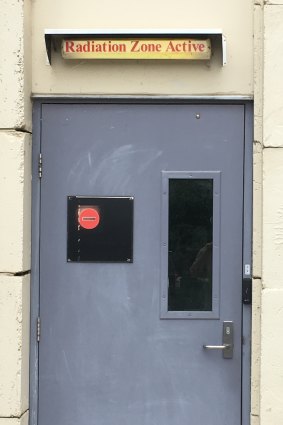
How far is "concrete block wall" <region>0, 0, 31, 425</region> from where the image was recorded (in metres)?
4.45

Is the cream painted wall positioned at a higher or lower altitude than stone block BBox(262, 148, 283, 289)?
higher

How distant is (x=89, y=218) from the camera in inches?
184

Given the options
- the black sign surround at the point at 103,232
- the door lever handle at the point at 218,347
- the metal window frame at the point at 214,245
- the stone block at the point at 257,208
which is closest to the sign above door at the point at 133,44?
the stone block at the point at 257,208

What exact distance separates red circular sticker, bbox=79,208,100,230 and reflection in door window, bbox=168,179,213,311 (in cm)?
49

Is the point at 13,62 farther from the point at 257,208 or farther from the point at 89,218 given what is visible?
the point at 257,208

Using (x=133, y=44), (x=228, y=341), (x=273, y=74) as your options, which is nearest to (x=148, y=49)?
(x=133, y=44)

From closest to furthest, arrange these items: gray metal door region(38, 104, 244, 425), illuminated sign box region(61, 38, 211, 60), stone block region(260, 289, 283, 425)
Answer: stone block region(260, 289, 283, 425), illuminated sign box region(61, 38, 211, 60), gray metal door region(38, 104, 244, 425)

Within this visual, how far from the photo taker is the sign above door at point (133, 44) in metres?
4.47

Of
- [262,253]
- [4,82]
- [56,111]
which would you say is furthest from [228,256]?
[4,82]

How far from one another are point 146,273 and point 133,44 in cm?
147

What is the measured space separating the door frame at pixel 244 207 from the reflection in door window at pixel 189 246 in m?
0.24

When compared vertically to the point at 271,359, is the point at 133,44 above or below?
above

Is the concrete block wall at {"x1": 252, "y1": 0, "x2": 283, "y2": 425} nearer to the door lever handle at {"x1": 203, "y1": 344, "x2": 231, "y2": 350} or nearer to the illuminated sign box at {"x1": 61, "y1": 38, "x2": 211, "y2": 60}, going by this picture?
the door lever handle at {"x1": 203, "y1": 344, "x2": 231, "y2": 350}

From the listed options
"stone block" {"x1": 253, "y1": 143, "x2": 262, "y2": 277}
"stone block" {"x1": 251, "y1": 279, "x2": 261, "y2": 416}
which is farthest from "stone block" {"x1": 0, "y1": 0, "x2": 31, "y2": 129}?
"stone block" {"x1": 251, "y1": 279, "x2": 261, "y2": 416}
